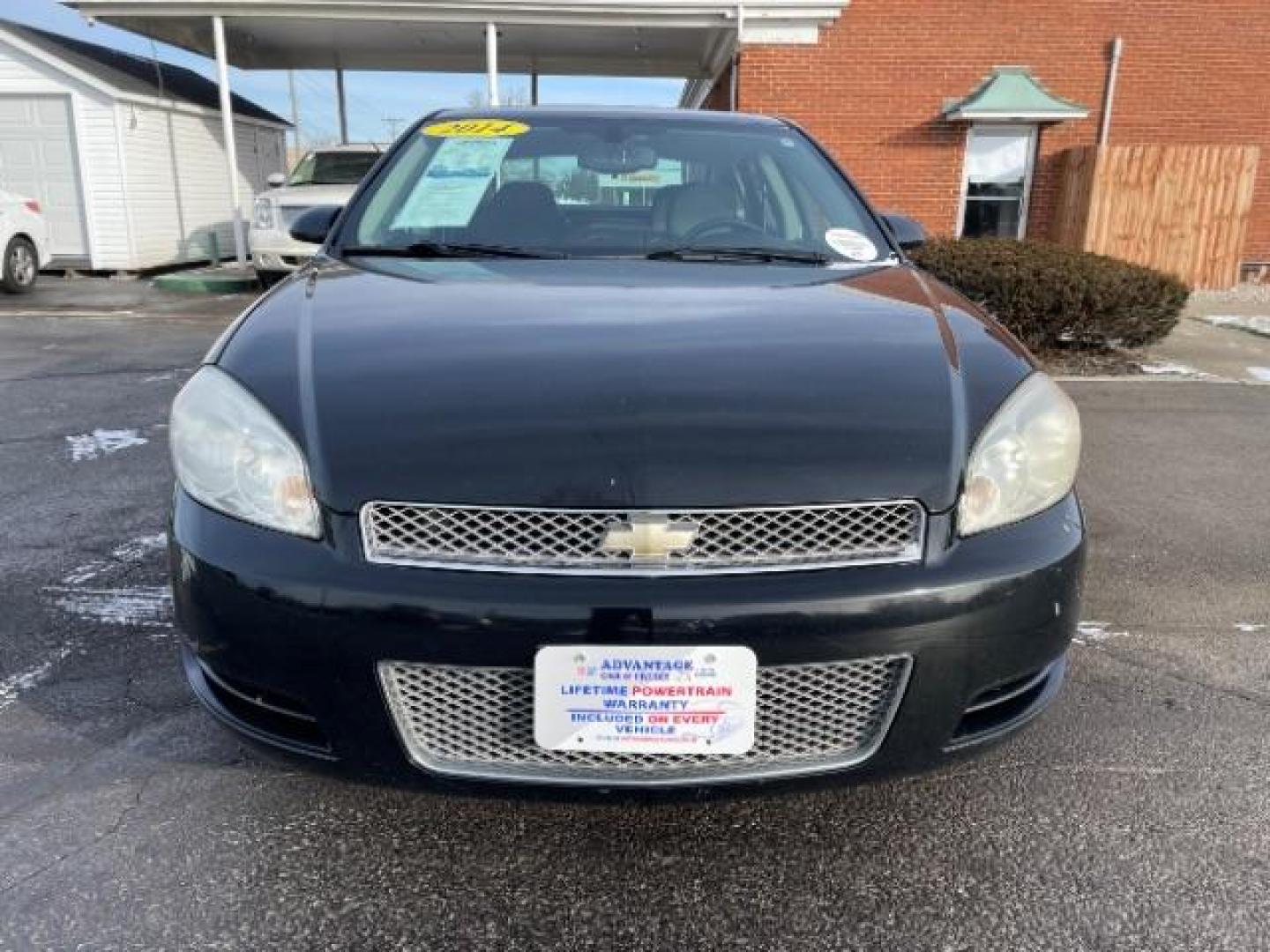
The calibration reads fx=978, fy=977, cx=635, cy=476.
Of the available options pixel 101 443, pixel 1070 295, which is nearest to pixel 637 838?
pixel 101 443

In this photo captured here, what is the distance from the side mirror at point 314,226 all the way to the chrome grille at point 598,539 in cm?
170

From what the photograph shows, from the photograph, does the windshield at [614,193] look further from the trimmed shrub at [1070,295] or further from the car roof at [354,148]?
the car roof at [354,148]

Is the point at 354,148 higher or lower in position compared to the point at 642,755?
higher

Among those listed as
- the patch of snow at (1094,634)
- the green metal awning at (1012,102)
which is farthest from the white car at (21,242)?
the patch of snow at (1094,634)

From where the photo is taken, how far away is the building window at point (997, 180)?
486 inches

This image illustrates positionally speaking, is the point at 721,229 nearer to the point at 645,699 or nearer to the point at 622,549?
the point at 622,549

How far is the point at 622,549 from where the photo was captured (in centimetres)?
158

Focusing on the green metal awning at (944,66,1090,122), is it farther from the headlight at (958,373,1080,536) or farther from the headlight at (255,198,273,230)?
the headlight at (958,373,1080,536)

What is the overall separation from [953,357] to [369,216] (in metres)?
1.76

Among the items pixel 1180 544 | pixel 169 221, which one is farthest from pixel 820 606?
pixel 169 221

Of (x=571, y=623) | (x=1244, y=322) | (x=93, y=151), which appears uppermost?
(x=93, y=151)

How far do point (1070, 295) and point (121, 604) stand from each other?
618 centimetres

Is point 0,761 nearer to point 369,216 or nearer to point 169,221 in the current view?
point 369,216

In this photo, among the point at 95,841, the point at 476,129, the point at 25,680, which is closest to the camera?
the point at 95,841
